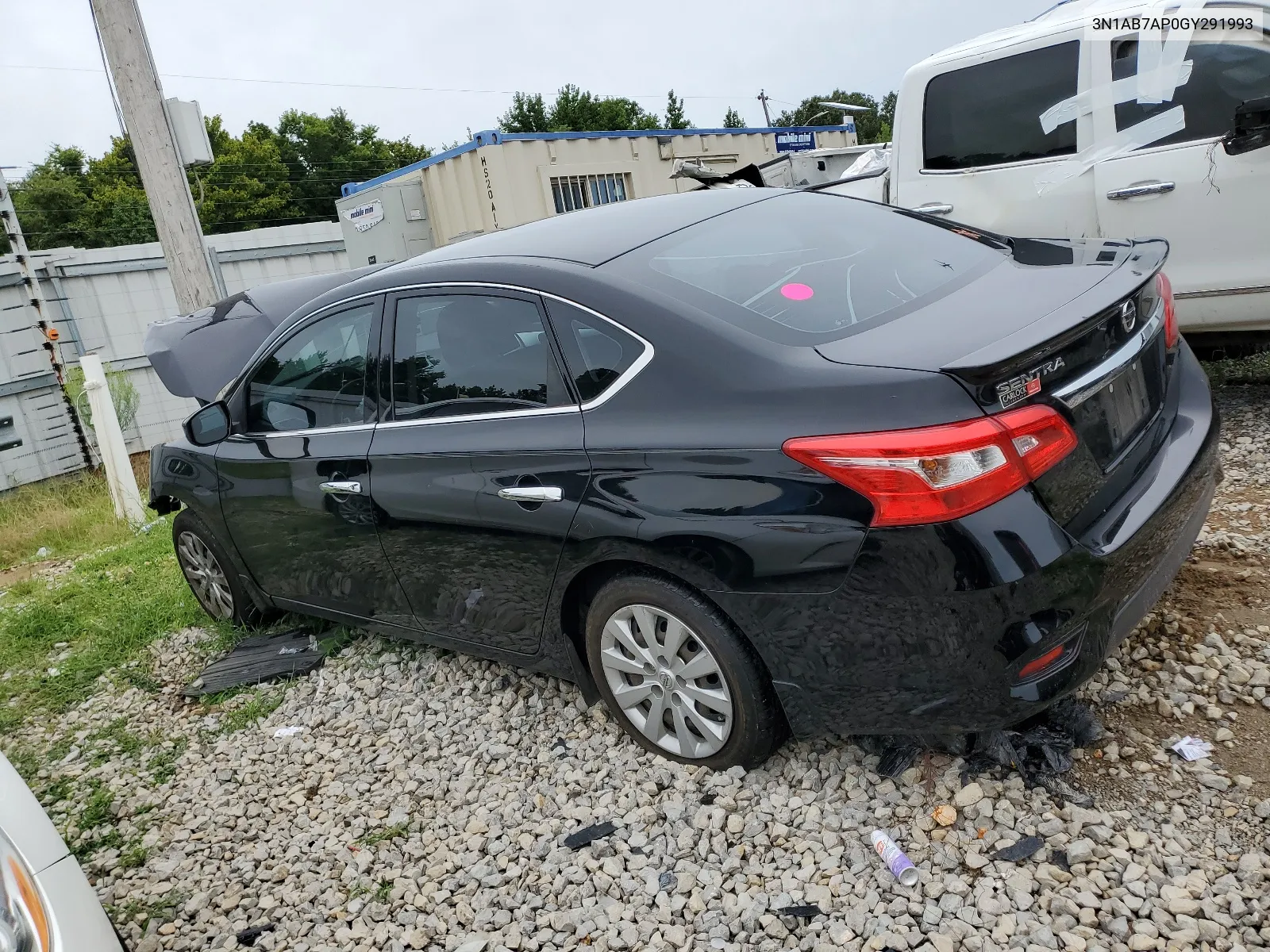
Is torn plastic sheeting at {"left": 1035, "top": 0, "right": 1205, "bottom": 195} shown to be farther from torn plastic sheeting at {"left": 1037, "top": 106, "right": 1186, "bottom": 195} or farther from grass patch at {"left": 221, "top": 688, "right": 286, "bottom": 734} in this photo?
grass patch at {"left": 221, "top": 688, "right": 286, "bottom": 734}

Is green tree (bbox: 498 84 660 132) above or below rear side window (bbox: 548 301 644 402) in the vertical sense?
above

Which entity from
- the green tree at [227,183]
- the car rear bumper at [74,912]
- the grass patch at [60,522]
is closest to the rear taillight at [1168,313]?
the car rear bumper at [74,912]

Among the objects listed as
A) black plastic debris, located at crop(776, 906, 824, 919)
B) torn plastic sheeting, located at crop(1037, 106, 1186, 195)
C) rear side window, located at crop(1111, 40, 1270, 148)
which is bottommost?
black plastic debris, located at crop(776, 906, 824, 919)

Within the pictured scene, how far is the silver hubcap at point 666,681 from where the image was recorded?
2.66 meters

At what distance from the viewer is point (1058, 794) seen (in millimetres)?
2471

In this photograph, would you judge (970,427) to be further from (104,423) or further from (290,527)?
(104,423)

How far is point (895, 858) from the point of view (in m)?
2.39

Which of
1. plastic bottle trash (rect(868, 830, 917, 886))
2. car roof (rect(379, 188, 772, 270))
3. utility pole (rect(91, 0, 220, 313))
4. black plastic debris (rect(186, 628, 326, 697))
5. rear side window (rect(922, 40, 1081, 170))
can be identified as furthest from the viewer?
utility pole (rect(91, 0, 220, 313))

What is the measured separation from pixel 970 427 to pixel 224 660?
386 centimetres

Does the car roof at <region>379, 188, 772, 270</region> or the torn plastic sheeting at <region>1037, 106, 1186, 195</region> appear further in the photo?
the torn plastic sheeting at <region>1037, 106, 1186, 195</region>

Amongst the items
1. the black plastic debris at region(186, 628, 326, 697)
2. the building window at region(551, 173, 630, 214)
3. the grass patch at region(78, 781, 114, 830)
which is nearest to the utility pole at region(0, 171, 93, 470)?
the building window at region(551, 173, 630, 214)

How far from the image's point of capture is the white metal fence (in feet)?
47.9

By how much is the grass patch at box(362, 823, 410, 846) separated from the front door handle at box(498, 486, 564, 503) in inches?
44.6

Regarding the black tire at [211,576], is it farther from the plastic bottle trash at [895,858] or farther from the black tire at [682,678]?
the plastic bottle trash at [895,858]
